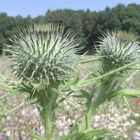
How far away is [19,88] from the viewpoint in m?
3.31

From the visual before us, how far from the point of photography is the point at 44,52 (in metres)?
3.54

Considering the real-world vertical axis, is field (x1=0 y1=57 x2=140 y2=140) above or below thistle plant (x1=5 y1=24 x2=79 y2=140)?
below

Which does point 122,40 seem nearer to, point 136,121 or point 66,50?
point 66,50

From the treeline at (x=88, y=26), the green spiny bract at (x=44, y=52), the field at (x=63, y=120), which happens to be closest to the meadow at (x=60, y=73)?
the green spiny bract at (x=44, y=52)

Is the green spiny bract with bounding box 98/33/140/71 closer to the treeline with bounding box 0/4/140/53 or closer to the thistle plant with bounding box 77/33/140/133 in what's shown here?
the thistle plant with bounding box 77/33/140/133

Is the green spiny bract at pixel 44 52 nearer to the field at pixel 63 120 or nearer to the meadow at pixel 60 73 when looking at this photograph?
the meadow at pixel 60 73

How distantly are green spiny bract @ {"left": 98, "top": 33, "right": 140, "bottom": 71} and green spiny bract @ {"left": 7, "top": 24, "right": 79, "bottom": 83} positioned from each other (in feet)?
1.33

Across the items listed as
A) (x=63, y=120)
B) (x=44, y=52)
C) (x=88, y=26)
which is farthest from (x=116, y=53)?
(x=88, y=26)

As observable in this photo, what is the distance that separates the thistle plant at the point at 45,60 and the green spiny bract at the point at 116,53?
0.38m

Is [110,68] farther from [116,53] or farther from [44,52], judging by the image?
[44,52]

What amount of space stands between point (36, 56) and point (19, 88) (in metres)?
0.31

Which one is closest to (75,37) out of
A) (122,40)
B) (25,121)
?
(122,40)

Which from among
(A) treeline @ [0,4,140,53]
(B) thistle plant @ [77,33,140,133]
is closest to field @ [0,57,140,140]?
(A) treeline @ [0,4,140,53]

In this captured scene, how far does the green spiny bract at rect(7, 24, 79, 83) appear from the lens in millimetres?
3406
